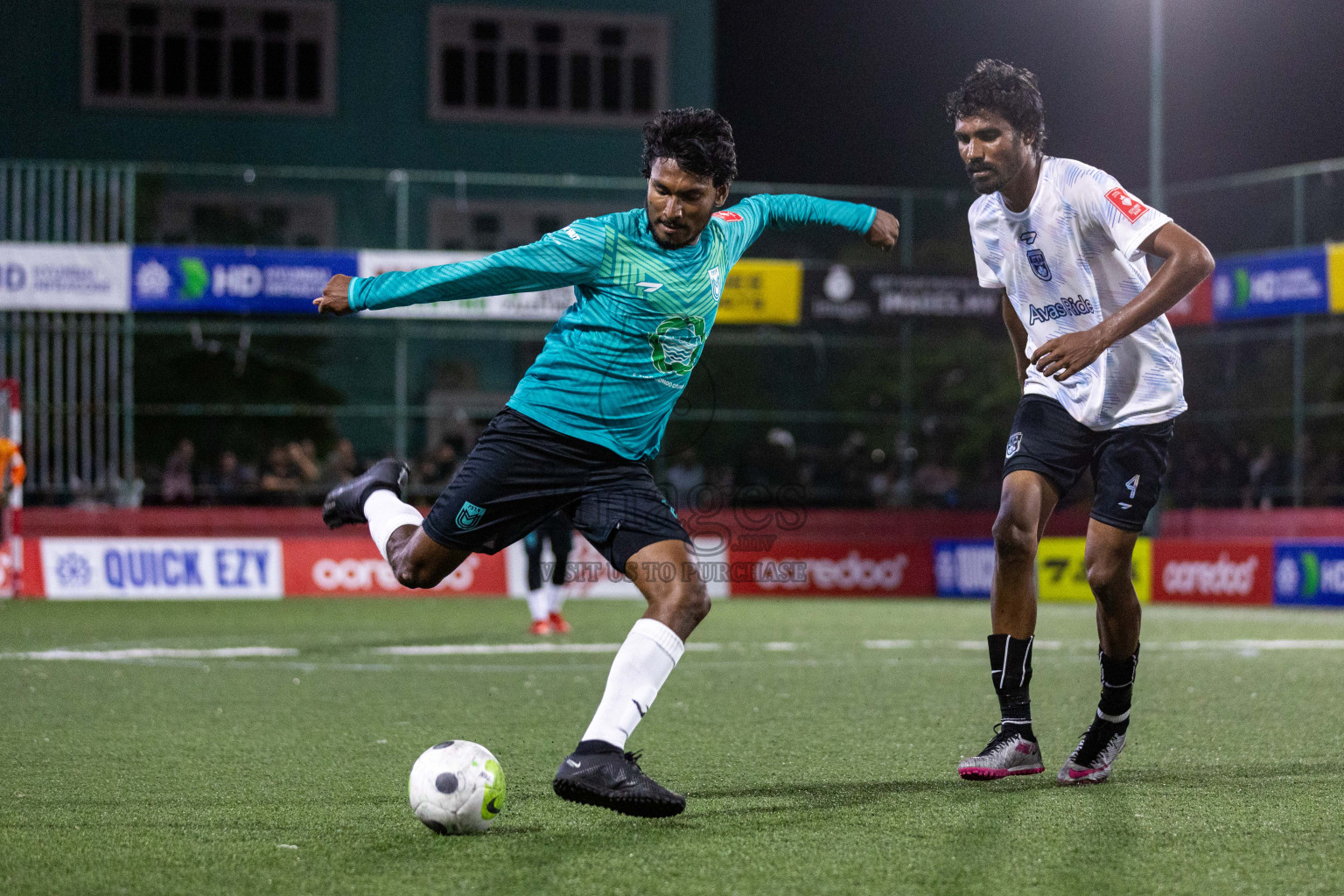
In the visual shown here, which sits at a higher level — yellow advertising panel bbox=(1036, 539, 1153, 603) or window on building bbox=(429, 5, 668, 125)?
window on building bbox=(429, 5, 668, 125)

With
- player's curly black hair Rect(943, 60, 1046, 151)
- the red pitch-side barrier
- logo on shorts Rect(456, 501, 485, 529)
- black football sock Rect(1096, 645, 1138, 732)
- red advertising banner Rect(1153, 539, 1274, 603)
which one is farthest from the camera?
the red pitch-side barrier

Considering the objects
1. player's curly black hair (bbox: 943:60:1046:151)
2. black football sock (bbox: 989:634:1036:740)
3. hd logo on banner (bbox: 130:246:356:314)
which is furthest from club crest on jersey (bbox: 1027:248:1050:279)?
hd logo on banner (bbox: 130:246:356:314)

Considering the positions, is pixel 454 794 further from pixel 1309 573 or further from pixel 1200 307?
pixel 1200 307

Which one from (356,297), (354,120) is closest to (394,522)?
(356,297)

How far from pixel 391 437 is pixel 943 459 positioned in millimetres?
8263

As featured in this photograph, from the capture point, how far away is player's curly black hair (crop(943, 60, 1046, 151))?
574 cm

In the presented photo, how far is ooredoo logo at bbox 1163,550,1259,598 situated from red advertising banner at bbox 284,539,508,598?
8.38m

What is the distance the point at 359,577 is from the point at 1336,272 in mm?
13245

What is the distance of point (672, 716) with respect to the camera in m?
7.78

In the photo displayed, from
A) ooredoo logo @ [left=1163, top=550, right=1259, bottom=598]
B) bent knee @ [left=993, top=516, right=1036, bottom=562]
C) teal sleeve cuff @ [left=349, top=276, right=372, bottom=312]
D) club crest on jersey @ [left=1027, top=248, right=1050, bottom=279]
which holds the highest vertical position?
club crest on jersey @ [left=1027, top=248, right=1050, bottom=279]

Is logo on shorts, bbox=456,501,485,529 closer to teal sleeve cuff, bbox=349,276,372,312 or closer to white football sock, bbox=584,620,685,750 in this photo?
white football sock, bbox=584,620,685,750

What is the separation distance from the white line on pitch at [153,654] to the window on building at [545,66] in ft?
74.3

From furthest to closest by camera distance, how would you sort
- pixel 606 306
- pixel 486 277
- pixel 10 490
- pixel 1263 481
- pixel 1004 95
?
pixel 1263 481 < pixel 10 490 < pixel 1004 95 < pixel 606 306 < pixel 486 277

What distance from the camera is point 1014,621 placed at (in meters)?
5.95
